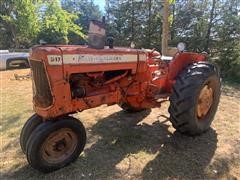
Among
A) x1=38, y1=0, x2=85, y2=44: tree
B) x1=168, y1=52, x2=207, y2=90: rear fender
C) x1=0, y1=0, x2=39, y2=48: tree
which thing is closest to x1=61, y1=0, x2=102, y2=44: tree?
x1=38, y1=0, x2=85, y2=44: tree

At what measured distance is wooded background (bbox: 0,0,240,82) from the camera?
11156 millimetres

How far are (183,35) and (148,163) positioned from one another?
10988 millimetres

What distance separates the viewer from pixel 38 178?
347cm

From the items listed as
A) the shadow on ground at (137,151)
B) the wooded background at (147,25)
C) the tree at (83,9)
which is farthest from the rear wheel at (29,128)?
the tree at (83,9)

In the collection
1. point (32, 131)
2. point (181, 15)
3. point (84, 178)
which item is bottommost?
point (84, 178)

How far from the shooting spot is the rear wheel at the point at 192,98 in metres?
4.20

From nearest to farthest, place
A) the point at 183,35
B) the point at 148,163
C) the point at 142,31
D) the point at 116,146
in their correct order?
the point at 148,163
the point at 116,146
the point at 183,35
the point at 142,31

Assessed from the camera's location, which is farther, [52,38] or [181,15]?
[52,38]

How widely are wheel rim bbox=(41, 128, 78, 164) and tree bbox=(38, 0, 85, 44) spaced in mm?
14850

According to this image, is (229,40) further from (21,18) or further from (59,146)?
(21,18)

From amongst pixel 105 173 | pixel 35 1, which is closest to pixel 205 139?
pixel 105 173

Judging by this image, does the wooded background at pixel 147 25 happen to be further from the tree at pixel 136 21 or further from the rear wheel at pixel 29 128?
the rear wheel at pixel 29 128

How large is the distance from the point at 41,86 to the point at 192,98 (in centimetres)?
197

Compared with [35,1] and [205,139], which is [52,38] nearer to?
[35,1]
